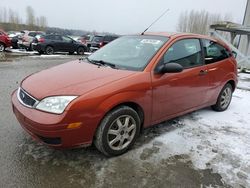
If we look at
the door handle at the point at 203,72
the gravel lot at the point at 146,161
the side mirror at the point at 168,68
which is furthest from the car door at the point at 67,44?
the side mirror at the point at 168,68

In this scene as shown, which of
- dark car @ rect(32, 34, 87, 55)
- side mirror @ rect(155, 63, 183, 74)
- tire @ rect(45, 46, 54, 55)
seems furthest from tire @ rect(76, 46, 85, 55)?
side mirror @ rect(155, 63, 183, 74)

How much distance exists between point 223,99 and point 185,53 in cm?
179

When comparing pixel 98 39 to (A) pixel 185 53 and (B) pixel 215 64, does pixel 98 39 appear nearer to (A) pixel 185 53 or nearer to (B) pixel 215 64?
(B) pixel 215 64

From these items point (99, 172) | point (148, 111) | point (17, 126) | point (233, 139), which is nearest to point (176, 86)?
point (148, 111)

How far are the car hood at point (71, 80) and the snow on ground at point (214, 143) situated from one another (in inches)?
45.2

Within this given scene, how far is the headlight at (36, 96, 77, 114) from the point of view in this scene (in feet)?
8.80

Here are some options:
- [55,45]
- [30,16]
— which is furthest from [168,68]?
[30,16]

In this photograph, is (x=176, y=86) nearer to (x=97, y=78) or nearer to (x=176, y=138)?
(x=176, y=138)

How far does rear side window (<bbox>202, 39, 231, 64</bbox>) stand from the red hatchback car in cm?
2

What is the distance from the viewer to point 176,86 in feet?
12.2

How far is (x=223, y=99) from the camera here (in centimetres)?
517

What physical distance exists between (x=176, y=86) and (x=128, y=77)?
0.94m

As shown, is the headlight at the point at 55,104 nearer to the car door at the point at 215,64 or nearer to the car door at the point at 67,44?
the car door at the point at 215,64

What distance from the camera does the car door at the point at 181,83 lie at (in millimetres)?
3523
